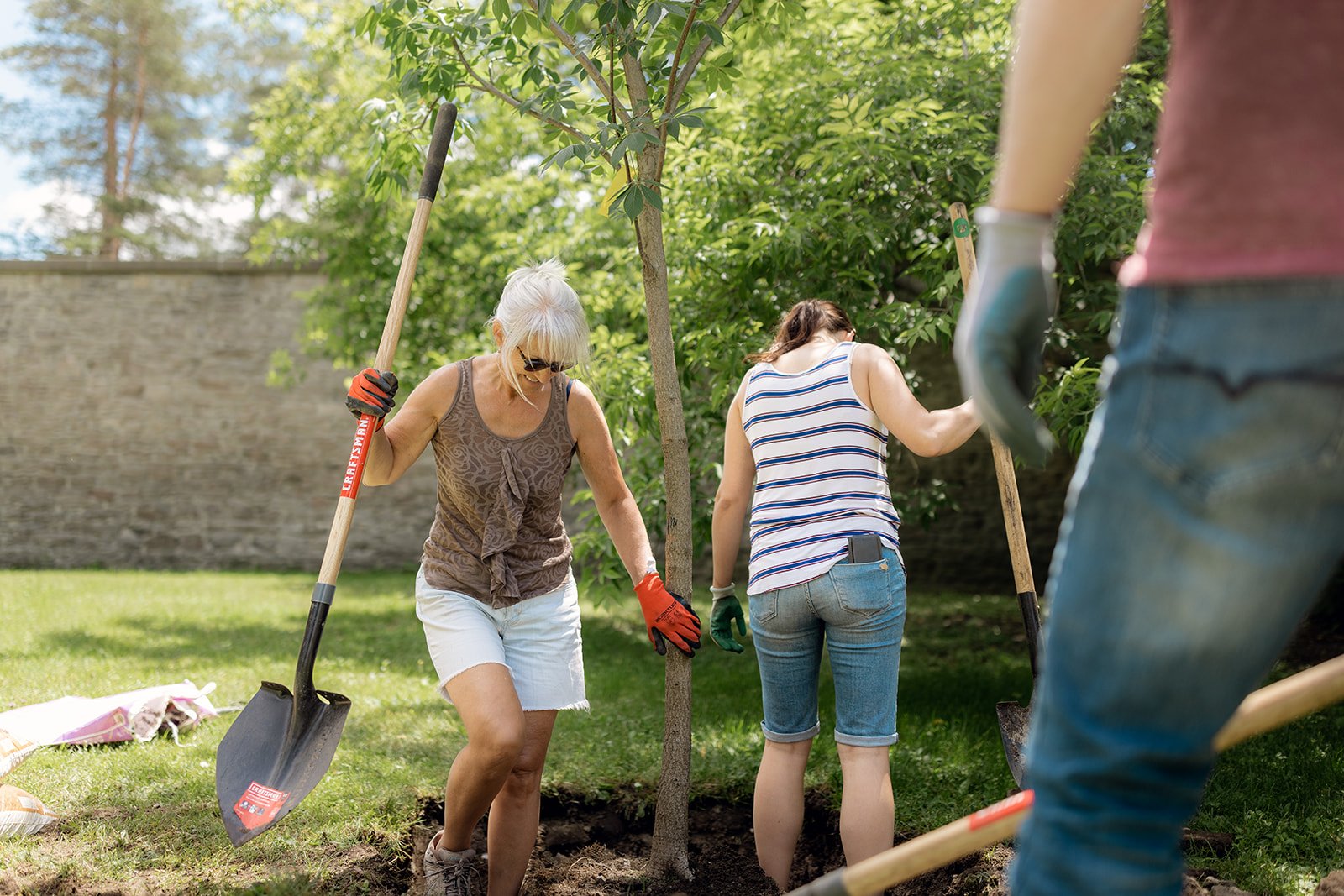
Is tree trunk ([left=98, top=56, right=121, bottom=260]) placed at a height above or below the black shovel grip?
above

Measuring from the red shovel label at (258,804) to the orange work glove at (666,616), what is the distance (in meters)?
1.09

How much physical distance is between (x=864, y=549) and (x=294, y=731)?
1669mm

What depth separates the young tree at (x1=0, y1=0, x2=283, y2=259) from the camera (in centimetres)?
1992

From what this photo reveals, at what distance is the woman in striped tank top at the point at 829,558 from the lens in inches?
111

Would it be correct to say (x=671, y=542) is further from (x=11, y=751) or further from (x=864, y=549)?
(x=11, y=751)

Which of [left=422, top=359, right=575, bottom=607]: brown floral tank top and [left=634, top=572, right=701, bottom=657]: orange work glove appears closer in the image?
[left=422, top=359, right=575, bottom=607]: brown floral tank top

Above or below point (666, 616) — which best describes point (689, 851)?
below

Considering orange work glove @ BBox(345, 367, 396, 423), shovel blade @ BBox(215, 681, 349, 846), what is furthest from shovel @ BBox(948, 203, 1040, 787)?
shovel blade @ BBox(215, 681, 349, 846)

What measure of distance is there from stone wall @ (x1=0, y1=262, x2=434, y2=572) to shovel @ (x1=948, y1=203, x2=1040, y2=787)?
9.57 meters

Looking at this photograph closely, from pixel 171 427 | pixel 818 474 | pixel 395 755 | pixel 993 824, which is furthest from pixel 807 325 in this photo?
pixel 171 427

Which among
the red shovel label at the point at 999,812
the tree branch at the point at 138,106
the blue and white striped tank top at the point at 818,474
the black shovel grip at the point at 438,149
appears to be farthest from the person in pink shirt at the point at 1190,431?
the tree branch at the point at 138,106

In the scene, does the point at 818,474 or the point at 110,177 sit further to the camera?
the point at 110,177

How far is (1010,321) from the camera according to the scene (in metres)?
1.13

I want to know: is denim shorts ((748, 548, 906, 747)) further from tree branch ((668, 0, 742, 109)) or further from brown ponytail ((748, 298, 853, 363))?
tree branch ((668, 0, 742, 109))
